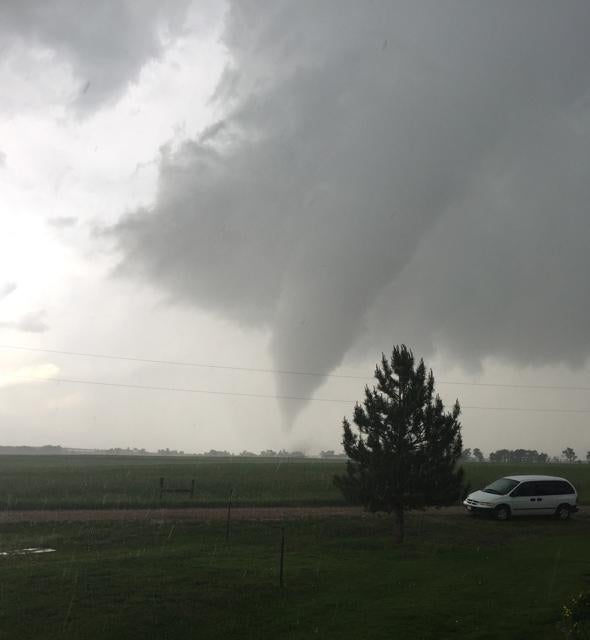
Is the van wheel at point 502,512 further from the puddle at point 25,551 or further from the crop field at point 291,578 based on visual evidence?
the puddle at point 25,551

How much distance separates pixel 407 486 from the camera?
2050cm

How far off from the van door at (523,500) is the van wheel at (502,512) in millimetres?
295

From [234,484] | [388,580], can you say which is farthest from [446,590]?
[234,484]

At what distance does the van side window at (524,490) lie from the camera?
28.6 metres

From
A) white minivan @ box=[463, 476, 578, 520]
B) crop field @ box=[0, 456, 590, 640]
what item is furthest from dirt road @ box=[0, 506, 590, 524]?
white minivan @ box=[463, 476, 578, 520]

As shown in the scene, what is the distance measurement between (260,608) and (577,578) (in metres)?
7.54

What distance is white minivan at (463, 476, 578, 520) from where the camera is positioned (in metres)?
28.2

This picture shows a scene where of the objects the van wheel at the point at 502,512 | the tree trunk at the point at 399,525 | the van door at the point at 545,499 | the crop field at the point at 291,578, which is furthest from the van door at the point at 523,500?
the tree trunk at the point at 399,525

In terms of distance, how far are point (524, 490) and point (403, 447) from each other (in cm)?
1143

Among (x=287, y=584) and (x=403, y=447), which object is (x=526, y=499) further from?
(x=287, y=584)

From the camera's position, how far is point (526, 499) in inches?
1127

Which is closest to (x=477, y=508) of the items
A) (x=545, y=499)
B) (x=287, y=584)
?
(x=545, y=499)

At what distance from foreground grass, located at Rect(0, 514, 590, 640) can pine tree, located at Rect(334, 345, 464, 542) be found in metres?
1.83

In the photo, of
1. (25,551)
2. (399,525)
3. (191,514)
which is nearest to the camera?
(25,551)
